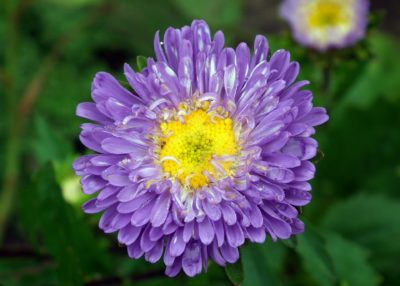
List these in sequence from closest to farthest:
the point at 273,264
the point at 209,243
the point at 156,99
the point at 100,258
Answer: the point at 209,243
the point at 156,99
the point at 100,258
the point at 273,264

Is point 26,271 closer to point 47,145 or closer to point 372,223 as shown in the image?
point 47,145

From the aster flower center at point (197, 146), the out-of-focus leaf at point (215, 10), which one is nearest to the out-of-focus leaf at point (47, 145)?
the aster flower center at point (197, 146)

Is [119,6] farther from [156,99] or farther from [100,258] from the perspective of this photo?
[156,99]

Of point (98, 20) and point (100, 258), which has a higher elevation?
point (98, 20)

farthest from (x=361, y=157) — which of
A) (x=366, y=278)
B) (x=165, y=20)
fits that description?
(x=165, y=20)

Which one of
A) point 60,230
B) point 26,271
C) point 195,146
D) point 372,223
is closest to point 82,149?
point 26,271

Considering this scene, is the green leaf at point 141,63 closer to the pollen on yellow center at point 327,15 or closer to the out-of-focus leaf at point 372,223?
the pollen on yellow center at point 327,15
